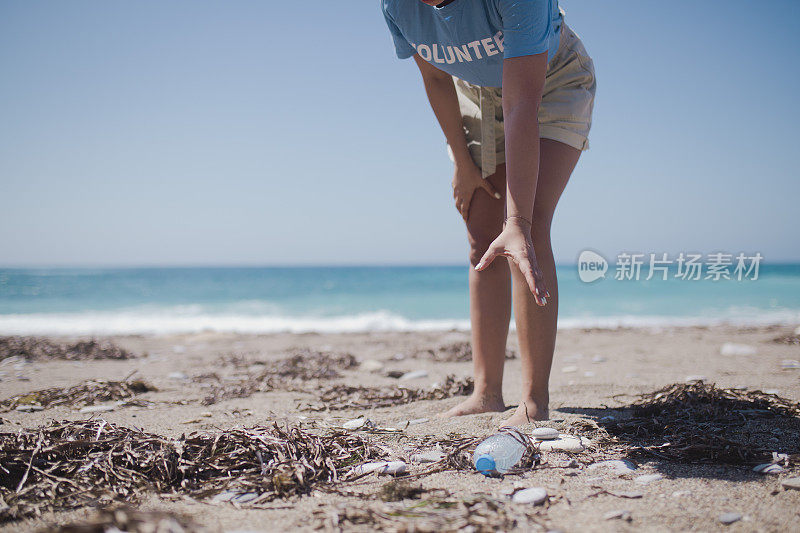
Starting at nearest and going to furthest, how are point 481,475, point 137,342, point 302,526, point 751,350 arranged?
point 302,526, point 481,475, point 751,350, point 137,342

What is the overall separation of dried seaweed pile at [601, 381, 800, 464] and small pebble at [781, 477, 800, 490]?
197 mm

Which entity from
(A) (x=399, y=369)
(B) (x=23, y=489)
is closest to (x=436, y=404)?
(A) (x=399, y=369)

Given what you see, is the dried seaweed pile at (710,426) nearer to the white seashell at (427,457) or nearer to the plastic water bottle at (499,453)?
the plastic water bottle at (499,453)

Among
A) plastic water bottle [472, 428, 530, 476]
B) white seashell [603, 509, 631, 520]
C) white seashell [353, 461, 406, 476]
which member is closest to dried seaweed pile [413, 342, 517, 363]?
plastic water bottle [472, 428, 530, 476]

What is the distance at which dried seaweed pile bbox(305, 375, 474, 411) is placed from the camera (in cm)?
275

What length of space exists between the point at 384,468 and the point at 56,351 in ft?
15.5

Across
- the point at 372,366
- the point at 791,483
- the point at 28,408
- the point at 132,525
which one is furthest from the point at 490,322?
the point at 28,408

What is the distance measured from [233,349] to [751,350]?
17.2 ft

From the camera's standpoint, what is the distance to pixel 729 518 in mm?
1219

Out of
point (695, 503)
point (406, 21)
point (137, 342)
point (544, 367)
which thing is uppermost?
point (406, 21)

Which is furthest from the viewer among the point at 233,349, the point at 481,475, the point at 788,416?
the point at 233,349

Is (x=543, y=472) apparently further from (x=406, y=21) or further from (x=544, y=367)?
(x=406, y=21)

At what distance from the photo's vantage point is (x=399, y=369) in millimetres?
4078

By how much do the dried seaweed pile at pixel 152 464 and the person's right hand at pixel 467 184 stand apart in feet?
4.25
